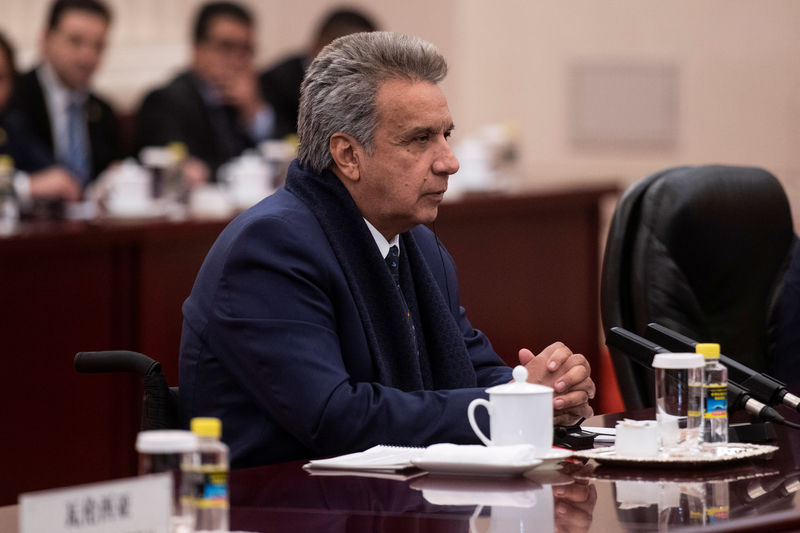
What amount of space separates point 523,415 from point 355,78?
639 millimetres

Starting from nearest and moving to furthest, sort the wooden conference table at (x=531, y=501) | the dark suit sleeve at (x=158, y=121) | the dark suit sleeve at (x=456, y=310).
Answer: the wooden conference table at (x=531, y=501), the dark suit sleeve at (x=456, y=310), the dark suit sleeve at (x=158, y=121)

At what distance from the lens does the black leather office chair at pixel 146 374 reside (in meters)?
1.76

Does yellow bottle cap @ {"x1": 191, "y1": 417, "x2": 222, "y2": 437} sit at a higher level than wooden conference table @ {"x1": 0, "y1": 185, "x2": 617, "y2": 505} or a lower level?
higher

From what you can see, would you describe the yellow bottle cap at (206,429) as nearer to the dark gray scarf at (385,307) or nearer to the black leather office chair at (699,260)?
the dark gray scarf at (385,307)

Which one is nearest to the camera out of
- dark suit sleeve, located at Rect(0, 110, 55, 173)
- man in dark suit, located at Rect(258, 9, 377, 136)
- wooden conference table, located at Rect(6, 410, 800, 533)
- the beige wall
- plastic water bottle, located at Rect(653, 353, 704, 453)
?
wooden conference table, located at Rect(6, 410, 800, 533)

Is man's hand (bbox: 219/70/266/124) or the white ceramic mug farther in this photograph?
man's hand (bbox: 219/70/266/124)

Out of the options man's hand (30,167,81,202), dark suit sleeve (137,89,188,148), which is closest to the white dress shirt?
dark suit sleeve (137,89,188,148)

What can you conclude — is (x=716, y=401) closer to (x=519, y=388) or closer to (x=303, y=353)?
(x=519, y=388)

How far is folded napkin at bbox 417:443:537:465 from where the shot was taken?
146 centimetres

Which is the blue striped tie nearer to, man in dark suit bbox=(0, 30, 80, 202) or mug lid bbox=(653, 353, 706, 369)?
man in dark suit bbox=(0, 30, 80, 202)

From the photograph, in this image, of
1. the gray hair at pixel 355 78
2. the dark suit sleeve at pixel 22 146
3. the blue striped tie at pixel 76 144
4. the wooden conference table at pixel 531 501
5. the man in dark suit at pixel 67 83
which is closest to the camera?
the wooden conference table at pixel 531 501

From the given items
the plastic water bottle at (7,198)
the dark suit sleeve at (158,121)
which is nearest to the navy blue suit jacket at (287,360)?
the plastic water bottle at (7,198)

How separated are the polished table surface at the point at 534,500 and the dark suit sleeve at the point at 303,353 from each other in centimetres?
16

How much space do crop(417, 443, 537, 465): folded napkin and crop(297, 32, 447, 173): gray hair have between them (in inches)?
24.0
